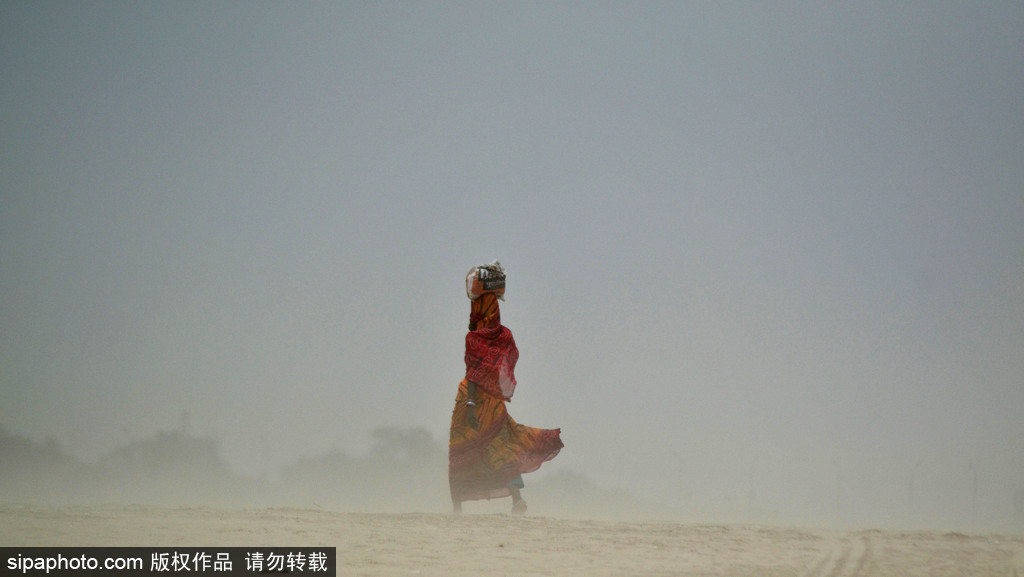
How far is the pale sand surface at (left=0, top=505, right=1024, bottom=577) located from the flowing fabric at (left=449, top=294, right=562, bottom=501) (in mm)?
1106

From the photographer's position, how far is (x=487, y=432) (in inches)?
456

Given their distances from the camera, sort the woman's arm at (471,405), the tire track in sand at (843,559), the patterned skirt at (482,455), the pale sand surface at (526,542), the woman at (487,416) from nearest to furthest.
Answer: the pale sand surface at (526,542) < the tire track in sand at (843,559) < the woman's arm at (471,405) < the woman at (487,416) < the patterned skirt at (482,455)

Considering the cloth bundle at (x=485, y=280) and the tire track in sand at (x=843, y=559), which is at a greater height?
the cloth bundle at (x=485, y=280)

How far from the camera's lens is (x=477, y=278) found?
11.5 meters

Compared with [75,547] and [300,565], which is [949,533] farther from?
[75,547]

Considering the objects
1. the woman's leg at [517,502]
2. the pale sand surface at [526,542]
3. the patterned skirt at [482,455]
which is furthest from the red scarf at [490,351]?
the pale sand surface at [526,542]

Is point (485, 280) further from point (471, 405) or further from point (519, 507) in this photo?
point (519, 507)

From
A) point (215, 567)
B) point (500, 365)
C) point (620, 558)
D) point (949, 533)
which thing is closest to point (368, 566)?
point (215, 567)

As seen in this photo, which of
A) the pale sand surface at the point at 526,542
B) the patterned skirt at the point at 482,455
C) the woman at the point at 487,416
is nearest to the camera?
the pale sand surface at the point at 526,542

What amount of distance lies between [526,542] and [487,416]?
3.41 m

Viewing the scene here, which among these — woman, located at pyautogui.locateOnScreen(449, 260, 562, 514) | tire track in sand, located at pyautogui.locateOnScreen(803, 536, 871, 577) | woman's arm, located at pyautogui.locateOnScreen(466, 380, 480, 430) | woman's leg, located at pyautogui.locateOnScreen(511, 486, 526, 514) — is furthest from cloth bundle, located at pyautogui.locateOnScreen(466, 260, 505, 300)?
tire track in sand, located at pyautogui.locateOnScreen(803, 536, 871, 577)

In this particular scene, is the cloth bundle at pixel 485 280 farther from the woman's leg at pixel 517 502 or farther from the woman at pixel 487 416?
the woman's leg at pixel 517 502

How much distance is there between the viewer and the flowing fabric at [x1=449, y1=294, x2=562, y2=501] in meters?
11.5

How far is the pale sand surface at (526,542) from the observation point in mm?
7301
